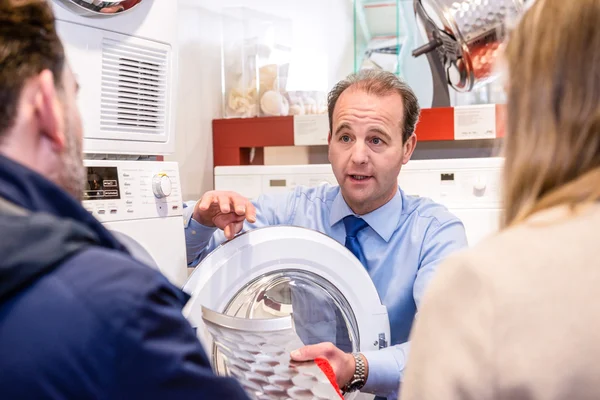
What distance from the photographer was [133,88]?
180cm

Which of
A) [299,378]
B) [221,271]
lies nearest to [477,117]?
[221,271]

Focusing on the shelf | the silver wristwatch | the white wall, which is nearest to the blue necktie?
the silver wristwatch

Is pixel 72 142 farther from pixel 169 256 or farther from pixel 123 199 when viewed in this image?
pixel 169 256

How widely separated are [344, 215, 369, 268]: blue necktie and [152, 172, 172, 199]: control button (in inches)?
21.9

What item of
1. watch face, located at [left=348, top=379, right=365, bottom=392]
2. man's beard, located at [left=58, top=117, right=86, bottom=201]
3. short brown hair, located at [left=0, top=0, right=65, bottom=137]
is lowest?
watch face, located at [left=348, top=379, right=365, bottom=392]

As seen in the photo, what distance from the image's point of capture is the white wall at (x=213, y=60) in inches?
112

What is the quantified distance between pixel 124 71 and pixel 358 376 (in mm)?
988

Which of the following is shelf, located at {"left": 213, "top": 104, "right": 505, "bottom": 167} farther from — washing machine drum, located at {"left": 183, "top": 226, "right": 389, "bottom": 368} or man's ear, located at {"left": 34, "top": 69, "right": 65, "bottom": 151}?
man's ear, located at {"left": 34, "top": 69, "right": 65, "bottom": 151}

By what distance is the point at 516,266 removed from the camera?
674 mm

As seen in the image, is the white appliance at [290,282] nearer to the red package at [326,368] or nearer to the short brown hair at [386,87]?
the red package at [326,368]

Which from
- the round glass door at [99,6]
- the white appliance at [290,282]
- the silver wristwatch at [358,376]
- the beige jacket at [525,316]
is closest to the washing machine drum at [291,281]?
the white appliance at [290,282]

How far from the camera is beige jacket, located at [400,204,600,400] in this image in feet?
2.13

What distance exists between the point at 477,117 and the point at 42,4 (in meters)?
2.06

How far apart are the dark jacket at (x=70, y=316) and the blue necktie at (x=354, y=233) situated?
1274mm
